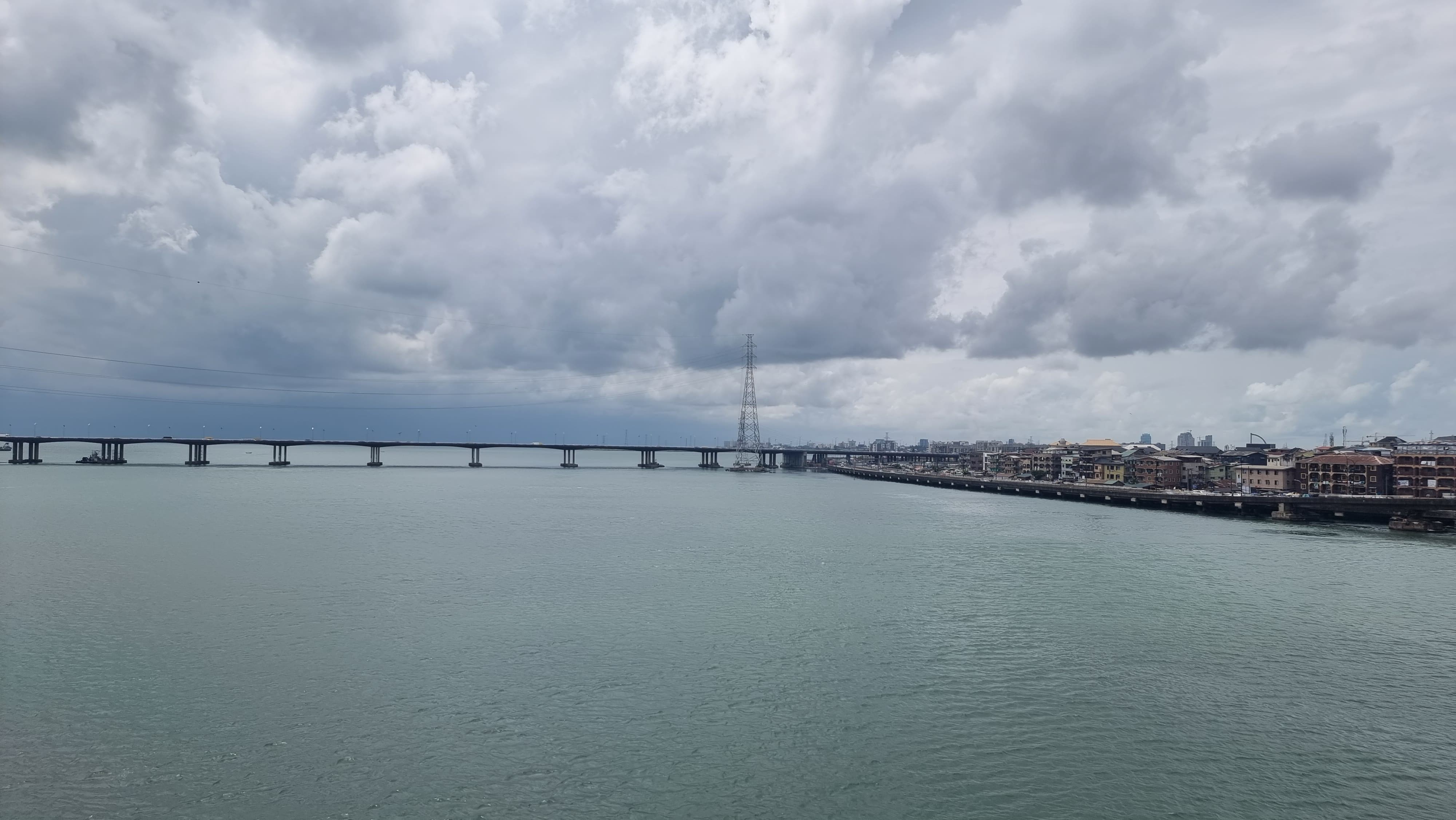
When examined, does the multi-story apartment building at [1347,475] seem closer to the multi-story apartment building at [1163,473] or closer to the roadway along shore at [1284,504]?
the roadway along shore at [1284,504]

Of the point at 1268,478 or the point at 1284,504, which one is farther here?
the point at 1268,478

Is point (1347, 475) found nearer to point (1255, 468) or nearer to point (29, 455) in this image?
point (1255, 468)

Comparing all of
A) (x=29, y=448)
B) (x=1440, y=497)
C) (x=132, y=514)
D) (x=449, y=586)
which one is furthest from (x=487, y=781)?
(x=29, y=448)

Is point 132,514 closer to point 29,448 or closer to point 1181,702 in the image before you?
point 1181,702

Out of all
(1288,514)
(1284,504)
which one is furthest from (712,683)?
(1284,504)

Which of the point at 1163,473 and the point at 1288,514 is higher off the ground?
the point at 1163,473

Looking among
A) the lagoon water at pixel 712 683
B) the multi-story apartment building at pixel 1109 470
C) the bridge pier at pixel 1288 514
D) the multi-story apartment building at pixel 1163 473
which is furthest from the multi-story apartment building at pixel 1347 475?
the lagoon water at pixel 712 683
